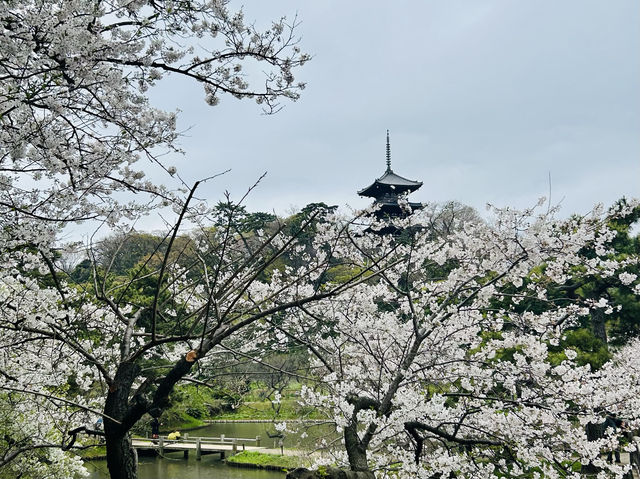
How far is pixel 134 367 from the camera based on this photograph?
2.38 meters

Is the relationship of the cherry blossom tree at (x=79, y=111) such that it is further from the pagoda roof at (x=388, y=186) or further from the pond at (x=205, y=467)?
the pagoda roof at (x=388, y=186)

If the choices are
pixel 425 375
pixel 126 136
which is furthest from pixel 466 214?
pixel 126 136

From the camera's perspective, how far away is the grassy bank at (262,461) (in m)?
13.5

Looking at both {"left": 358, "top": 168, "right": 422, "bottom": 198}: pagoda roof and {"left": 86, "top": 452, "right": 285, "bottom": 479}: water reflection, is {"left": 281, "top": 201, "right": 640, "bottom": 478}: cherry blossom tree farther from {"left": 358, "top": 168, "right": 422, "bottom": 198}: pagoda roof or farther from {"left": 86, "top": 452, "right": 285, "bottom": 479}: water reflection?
{"left": 358, "top": 168, "right": 422, "bottom": 198}: pagoda roof

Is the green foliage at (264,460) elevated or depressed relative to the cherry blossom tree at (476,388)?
depressed

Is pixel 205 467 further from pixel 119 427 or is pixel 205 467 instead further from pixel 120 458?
pixel 119 427

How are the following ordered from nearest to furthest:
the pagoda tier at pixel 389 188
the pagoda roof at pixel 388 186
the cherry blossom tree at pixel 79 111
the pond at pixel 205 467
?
the cherry blossom tree at pixel 79 111 < the pond at pixel 205 467 < the pagoda tier at pixel 389 188 < the pagoda roof at pixel 388 186

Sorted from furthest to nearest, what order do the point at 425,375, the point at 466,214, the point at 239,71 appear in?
the point at 466,214
the point at 425,375
the point at 239,71

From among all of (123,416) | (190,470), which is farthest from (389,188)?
(123,416)

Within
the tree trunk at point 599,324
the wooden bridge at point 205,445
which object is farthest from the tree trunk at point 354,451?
the wooden bridge at point 205,445

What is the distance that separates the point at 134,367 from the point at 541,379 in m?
3.29

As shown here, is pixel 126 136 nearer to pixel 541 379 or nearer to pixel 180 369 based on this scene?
pixel 180 369

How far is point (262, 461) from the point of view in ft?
46.3

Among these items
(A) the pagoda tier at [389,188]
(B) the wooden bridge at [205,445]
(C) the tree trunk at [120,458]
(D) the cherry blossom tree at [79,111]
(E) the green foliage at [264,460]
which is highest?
(A) the pagoda tier at [389,188]
